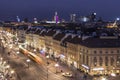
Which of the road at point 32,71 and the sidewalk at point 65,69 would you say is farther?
the sidewalk at point 65,69

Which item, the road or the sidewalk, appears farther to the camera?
the sidewalk

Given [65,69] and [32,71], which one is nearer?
[32,71]

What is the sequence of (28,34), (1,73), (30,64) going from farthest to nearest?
(28,34), (30,64), (1,73)

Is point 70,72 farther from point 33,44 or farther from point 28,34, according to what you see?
point 28,34

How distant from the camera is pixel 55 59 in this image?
8012cm

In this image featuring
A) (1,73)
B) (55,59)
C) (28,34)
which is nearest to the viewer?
(1,73)

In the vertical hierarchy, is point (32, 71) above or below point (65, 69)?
above

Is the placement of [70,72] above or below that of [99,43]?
below

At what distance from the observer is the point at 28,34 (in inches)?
4683

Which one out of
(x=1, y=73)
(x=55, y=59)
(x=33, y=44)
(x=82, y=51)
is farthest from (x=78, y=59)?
(x=33, y=44)

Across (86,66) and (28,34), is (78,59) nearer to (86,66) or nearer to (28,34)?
(86,66)

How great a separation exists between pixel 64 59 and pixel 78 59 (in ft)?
30.9

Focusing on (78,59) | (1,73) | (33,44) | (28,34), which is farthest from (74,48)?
(28,34)

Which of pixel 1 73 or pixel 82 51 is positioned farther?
pixel 82 51
